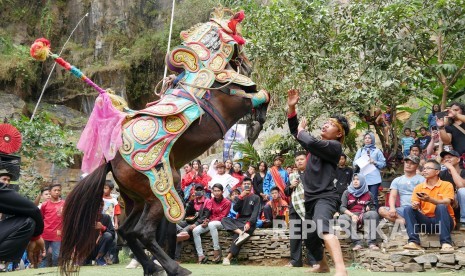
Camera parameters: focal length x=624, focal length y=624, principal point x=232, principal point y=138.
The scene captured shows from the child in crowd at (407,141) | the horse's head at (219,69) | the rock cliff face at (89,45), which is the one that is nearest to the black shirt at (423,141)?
the child in crowd at (407,141)

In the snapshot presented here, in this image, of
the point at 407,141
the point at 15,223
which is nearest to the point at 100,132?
the point at 15,223

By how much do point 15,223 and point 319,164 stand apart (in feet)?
10.1

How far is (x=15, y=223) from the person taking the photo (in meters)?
6.04

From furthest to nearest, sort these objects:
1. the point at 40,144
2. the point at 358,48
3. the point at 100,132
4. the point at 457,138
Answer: the point at 40,144 < the point at 358,48 < the point at 457,138 < the point at 100,132

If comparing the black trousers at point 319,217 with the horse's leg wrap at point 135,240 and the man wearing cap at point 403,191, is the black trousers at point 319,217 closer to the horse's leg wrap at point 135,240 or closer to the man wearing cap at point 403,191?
the horse's leg wrap at point 135,240

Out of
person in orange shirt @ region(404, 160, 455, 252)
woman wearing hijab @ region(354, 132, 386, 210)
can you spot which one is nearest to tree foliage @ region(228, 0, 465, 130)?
woman wearing hijab @ region(354, 132, 386, 210)

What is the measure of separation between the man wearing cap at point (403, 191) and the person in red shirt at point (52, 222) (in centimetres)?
550

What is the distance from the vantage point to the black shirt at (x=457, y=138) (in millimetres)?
9492

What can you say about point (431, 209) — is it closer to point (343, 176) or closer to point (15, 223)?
point (343, 176)

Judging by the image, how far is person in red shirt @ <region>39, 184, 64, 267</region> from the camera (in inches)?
429

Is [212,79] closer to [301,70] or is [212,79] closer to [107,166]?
[107,166]

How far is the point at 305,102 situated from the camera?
47.7ft

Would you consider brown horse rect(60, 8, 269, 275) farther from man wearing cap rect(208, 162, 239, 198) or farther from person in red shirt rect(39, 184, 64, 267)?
man wearing cap rect(208, 162, 239, 198)

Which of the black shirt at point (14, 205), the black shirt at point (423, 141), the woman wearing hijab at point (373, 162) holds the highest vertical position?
the black shirt at point (423, 141)
